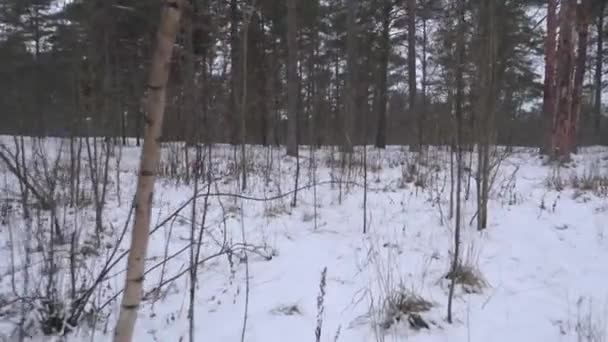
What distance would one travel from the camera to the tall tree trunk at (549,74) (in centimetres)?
993

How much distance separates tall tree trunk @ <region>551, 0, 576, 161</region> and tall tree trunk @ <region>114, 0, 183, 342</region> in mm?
A: 9218

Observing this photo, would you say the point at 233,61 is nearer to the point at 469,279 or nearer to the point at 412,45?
the point at 469,279

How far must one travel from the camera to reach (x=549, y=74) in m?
10.7

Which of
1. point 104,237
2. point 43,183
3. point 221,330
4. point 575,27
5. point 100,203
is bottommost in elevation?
point 221,330

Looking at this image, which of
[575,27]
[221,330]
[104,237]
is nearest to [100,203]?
[104,237]

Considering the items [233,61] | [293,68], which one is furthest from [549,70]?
[233,61]

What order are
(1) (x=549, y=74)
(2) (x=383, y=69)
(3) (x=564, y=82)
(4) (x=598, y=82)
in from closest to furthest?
(3) (x=564, y=82)
(1) (x=549, y=74)
(2) (x=383, y=69)
(4) (x=598, y=82)

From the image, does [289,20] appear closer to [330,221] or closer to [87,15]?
[87,15]

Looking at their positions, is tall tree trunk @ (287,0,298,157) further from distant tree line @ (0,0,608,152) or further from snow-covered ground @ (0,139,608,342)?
snow-covered ground @ (0,139,608,342)

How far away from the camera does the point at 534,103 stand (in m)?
19.3

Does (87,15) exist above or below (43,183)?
above

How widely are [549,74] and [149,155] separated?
12.3 m

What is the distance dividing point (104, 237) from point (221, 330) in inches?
72.9

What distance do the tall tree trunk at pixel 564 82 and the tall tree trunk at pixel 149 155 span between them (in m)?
9.22
